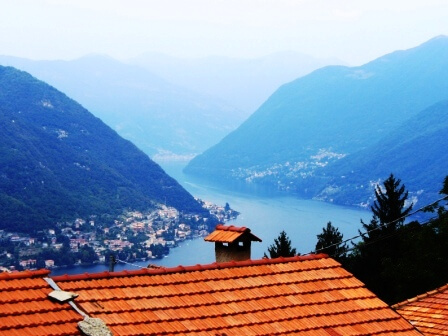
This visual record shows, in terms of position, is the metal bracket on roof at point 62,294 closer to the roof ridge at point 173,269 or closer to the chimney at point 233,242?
the roof ridge at point 173,269

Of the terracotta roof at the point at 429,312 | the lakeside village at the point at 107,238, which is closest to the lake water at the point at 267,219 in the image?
the lakeside village at the point at 107,238

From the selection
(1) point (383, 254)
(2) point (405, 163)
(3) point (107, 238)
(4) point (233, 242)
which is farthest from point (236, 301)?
(2) point (405, 163)

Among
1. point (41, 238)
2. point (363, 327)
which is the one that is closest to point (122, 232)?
point (41, 238)

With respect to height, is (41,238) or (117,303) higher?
(41,238)

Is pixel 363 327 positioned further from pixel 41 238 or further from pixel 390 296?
pixel 41 238

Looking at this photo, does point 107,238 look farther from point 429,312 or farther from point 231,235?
point 231,235

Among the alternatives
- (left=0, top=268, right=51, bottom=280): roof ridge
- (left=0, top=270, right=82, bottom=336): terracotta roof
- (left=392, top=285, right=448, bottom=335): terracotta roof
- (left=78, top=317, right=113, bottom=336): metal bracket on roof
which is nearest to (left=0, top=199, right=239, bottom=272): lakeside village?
(left=392, top=285, right=448, bottom=335): terracotta roof

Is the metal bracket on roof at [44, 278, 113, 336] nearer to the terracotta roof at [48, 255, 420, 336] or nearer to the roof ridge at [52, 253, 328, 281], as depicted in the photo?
the terracotta roof at [48, 255, 420, 336]
